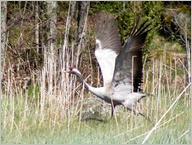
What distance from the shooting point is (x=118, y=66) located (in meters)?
7.89

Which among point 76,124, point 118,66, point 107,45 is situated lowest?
point 76,124

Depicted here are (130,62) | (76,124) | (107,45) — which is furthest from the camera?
(107,45)

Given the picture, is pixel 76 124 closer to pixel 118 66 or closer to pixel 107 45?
pixel 118 66

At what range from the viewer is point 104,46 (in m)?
8.83

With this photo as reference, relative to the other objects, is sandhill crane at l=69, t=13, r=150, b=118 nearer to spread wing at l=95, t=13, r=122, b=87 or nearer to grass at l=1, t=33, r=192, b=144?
spread wing at l=95, t=13, r=122, b=87

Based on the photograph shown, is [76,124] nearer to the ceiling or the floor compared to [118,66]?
nearer to the floor

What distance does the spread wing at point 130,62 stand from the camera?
7.61 meters

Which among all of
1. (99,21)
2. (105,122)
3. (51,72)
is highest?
(99,21)

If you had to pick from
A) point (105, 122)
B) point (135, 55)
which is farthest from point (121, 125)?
point (135, 55)

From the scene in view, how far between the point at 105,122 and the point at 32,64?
4.80 meters

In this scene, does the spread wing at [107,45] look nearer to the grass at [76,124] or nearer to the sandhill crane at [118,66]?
the sandhill crane at [118,66]

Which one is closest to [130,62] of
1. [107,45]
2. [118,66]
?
[118,66]

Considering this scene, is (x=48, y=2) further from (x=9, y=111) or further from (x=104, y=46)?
(x=9, y=111)

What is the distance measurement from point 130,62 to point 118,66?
0.52ft
